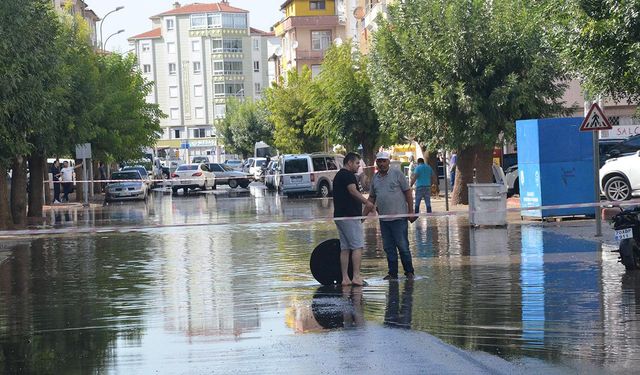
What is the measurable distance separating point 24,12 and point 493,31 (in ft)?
46.6

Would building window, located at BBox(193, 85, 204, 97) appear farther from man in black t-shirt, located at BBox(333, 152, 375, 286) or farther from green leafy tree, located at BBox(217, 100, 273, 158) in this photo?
man in black t-shirt, located at BBox(333, 152, 375, 286)

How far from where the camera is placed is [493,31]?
33.1m

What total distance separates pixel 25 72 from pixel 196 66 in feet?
428

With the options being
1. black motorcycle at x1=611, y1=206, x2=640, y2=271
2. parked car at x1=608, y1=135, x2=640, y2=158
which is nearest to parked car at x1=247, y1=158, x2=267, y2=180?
parked car at x1=608, y1=135, x2=640, y2=158

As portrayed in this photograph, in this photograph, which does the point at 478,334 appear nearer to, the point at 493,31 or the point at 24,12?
the point at 24,12

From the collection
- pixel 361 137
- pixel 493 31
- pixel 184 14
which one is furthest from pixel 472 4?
pixel 184 14

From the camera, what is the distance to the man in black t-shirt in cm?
1501

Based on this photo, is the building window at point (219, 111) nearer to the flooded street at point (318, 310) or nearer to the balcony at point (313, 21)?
the balcony at point (313, 21)

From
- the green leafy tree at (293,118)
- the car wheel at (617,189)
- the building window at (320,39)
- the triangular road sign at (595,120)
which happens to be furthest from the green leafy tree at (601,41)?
the building window at (320,39)

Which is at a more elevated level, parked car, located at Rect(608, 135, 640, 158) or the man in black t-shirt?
parked car, located at Rect(608, 135, 640, 158)

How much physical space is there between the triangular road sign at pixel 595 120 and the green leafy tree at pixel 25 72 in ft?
35.8

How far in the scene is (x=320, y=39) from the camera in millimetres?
112750

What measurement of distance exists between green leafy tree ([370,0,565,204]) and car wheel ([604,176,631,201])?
3.83 meters

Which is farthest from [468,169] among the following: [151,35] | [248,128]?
[151,35]
